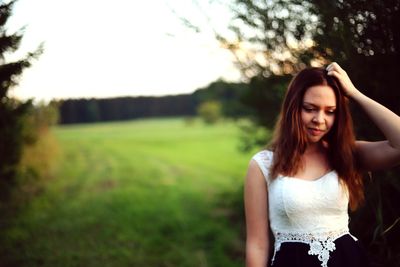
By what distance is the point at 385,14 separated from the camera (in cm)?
271

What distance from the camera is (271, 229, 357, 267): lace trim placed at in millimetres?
2180

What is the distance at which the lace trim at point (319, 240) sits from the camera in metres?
2.18

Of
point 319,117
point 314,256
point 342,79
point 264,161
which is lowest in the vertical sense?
point 314,256

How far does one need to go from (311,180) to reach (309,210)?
0.18m

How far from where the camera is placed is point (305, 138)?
2.34 meters

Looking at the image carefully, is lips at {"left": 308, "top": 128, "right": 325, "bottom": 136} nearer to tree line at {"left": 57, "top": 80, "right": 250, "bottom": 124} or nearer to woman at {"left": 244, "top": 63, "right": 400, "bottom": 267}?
woman at {"left": 244, "top": 63, "right": 400, "bottom": 267}

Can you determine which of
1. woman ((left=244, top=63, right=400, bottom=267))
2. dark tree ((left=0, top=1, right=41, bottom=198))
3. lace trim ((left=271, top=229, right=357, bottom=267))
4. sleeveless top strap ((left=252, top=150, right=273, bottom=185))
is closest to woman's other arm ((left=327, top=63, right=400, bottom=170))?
woman ((left=244, top=63, right=400, bottom=267))

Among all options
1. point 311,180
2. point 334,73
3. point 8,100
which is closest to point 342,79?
point 334,73

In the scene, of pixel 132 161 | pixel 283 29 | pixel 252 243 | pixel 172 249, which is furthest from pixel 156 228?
pixel 132 161

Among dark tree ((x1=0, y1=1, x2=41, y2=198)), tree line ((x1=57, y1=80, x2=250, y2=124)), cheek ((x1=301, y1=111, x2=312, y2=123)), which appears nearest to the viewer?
cheek ((x1=301, y1=111, x2=312, y2=123))

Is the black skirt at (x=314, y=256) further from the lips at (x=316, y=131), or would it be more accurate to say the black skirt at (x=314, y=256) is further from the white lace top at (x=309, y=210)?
the lips at (x=316, y=131)

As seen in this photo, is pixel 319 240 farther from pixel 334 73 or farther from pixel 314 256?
pixel 334 73

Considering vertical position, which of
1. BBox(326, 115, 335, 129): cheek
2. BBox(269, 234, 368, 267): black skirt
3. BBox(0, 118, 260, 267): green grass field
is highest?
BBox(326, 115, 335, 129): cheek

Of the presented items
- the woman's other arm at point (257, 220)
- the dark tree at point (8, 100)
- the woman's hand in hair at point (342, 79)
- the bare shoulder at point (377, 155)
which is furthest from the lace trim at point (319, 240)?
the dark tree at point (8, 100)
